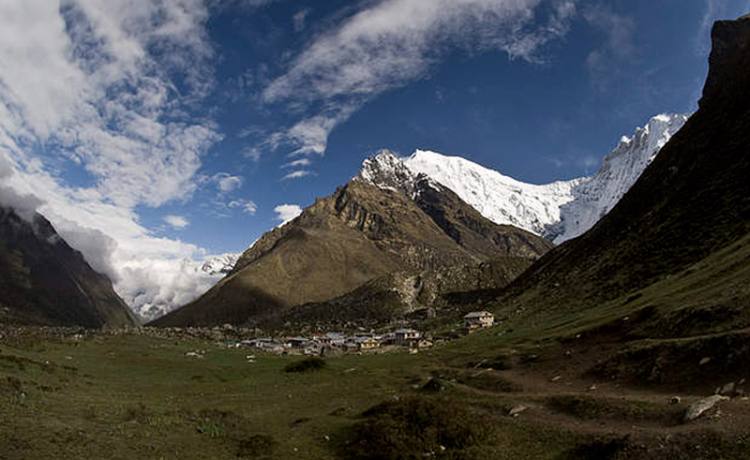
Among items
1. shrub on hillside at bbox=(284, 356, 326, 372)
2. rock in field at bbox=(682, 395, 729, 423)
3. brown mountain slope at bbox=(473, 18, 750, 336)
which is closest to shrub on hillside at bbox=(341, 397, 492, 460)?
rock in field at bbox=(682, 395, 729, 423)

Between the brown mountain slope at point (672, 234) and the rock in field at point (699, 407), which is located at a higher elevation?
the brown mountain slope at point (672, 234)

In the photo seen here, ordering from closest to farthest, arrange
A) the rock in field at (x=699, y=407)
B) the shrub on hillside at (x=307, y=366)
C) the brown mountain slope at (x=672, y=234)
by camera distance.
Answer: the rock in field at (x=699, y=407)
the shrub on hillside at (x=307, y=366)
the brown mountain slope at (x=672, y=234)

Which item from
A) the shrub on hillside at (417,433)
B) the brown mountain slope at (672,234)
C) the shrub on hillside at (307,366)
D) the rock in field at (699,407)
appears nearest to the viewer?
the rock in field at (699,407)

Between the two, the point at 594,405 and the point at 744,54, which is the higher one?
the point at 744,54

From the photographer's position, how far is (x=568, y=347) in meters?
63.9

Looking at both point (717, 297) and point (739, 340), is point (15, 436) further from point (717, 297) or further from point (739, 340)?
point (717, 297)

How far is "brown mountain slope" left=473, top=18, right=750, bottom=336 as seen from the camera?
8444 centimetres

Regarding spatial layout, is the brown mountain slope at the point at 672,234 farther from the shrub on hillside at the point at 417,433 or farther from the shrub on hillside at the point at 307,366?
the shrub on hillside at the point at 307,366

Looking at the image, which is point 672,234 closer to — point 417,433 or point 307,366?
point 307,366

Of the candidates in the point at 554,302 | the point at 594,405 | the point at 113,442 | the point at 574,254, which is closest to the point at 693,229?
the point at 554,302

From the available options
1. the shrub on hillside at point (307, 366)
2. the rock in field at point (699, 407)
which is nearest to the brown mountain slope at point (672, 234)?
the rock in field at point (699, 407)

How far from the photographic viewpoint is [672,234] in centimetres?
11569

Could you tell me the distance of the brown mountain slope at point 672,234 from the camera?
84438 mm

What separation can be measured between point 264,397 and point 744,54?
17537 cm
